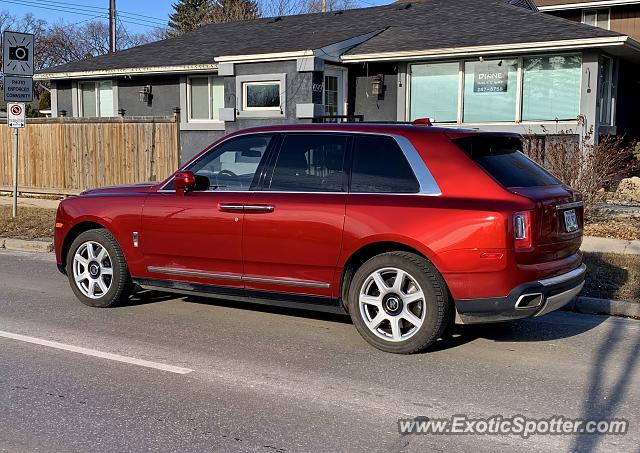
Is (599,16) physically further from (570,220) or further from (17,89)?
(570,220)

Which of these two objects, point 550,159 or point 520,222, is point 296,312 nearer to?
point 520,222

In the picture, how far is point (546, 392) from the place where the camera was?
4730 mm

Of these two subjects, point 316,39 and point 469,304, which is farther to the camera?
point 316,39

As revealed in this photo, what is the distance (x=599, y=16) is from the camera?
2412 centimetres

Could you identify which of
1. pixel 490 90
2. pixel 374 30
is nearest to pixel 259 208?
pixel 490 90

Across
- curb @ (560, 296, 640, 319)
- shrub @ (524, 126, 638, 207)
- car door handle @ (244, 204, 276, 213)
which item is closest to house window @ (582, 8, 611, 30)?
shrub @ (524, 126, 638, 207)

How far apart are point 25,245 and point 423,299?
318 inches

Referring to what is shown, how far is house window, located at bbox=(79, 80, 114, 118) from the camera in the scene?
801 inches

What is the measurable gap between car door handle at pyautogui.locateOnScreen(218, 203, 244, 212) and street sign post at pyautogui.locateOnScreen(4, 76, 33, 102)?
8.32m

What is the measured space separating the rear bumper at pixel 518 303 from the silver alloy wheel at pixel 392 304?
34 centimetres

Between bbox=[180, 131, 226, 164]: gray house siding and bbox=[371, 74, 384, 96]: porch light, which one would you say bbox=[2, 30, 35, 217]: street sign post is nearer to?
bbox=[180, 131, 226, 164]: gray house siding

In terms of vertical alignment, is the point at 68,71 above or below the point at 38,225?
above

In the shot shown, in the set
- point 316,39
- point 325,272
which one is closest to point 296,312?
point 325,272

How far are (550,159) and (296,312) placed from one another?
630 cm
